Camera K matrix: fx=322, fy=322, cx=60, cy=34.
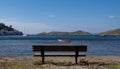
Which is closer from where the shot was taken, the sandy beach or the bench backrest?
the sandy beach

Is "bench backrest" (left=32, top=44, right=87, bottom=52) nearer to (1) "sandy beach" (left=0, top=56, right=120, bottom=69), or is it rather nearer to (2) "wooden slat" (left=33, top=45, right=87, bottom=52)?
(2) "wooden slat" (left=33, top=45, right=87, bottom=52)

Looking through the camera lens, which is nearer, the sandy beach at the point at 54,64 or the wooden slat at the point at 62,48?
the sandy beach at the point at 54,64

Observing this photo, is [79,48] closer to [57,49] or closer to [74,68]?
[57,49]

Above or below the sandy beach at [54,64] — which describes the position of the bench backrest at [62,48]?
above

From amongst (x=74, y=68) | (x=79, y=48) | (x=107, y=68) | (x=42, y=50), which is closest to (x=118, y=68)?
(x=107, y=68)

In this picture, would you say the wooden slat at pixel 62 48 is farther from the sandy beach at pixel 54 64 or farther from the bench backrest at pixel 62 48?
the sandy beach at pixel 54 64

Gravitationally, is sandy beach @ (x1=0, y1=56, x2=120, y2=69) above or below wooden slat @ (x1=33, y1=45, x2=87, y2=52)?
below

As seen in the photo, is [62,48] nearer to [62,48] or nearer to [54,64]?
[62,48]

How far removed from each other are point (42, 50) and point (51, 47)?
0.57 meters

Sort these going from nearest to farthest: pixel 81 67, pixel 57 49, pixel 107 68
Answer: pixel 107 68 < pixel 81 67 < pixel 57 49

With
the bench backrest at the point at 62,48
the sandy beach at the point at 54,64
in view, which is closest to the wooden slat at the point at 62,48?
the bench backrest at the point at 62,48

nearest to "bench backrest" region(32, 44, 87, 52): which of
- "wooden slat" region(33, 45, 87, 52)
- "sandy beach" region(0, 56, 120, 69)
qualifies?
"wooden slat" region(33, 45, 87, 52)

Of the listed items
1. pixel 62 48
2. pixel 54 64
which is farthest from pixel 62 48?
pixel 54 64

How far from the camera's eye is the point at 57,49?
1761 centimetres
